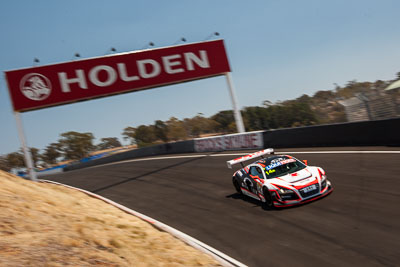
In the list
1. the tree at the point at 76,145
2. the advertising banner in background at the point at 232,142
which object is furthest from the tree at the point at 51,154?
the advertising banner in background at the point at 232,142

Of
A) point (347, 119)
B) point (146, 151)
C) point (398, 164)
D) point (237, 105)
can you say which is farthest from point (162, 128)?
point (398, 164)

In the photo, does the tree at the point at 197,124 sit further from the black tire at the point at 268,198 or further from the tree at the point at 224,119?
the black tire at the point at 268,198

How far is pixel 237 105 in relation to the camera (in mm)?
29469

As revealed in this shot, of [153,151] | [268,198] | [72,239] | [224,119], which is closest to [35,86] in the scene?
[153,151]

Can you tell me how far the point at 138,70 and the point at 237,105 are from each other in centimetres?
833

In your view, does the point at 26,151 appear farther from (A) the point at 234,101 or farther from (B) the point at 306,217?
(B) the point at 306,217

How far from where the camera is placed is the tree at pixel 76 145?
9012 cm

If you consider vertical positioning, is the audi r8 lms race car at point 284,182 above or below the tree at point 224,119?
above

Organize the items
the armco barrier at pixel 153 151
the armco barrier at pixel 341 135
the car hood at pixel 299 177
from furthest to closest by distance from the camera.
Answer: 1. the armco barrier at pixel 153 151
2. the armco barrier at pixel 341 135
3. the car hood at pixel 299 177

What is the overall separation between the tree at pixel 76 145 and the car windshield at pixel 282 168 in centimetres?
8571

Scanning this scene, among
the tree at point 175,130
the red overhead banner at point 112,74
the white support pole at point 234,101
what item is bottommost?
the tree at point 175,130

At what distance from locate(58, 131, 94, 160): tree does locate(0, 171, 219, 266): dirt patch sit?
8356cm

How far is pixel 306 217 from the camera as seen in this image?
9.08 metres

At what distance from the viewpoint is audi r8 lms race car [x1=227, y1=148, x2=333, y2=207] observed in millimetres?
9984
